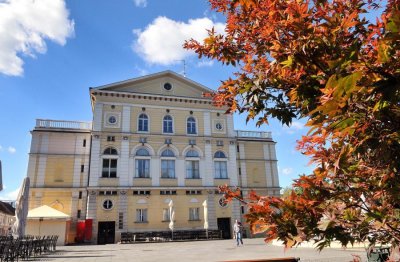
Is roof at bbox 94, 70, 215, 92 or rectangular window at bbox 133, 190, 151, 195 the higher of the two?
roof at bbox 94, 70, 215, 92

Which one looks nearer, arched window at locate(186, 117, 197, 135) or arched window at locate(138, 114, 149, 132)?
arched window at locate(138, 114, 149, 132)

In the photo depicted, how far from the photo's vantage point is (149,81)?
109 feet

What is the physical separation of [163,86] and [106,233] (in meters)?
15.6

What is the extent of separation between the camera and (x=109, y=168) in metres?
29.5

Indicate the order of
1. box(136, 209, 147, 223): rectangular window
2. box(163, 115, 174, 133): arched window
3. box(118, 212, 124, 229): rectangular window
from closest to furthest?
box(118, 212, 124, 229): rectangular window
box(136, 209, 147, 223): rectangular window
box(163, 115, 174, 133): arched window

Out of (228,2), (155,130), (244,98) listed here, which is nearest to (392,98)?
(244,98)

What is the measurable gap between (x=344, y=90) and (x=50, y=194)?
3123 cm

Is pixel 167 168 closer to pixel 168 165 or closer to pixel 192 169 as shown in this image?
pixel 168 165

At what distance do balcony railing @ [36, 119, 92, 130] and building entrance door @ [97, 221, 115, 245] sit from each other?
389 inches

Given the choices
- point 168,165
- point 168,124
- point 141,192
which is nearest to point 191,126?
point 168,124

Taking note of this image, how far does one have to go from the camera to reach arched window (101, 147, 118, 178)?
29.3 meters

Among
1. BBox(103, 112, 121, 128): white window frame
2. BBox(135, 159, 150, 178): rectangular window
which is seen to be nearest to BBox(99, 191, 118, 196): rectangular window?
BBox(135, 159, 150, 178): rectangular window

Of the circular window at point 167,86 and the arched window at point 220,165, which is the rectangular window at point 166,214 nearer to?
the arched window at point 220,165

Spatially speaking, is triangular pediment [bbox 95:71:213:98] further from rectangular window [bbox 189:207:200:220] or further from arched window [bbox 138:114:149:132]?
rectangular window [bbox 189:207:200:220]
